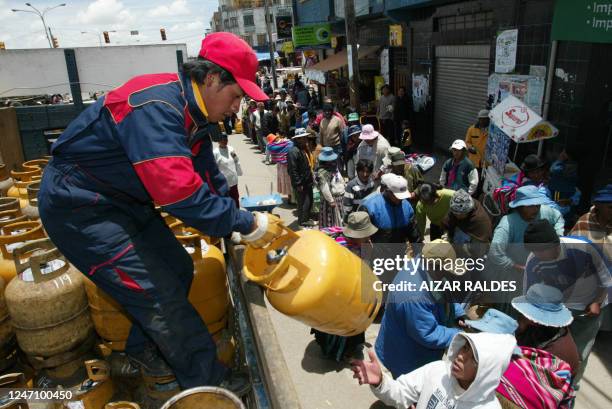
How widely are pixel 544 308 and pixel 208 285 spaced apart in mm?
2088

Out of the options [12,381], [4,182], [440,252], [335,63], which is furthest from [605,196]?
[335,63]

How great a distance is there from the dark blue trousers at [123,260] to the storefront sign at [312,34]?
19612mm

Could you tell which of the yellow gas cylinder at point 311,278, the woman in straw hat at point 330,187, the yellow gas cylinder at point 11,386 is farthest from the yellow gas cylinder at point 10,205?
the woman in straw hat at point 330,187

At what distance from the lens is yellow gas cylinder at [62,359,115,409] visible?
2.06 m

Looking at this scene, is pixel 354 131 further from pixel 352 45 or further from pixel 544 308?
pixel 544 308

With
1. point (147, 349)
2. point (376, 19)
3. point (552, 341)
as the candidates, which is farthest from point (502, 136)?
point (376, 19)

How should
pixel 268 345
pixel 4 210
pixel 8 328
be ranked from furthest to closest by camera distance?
pixel 4 210
pixel 8 328
pixel 268 345

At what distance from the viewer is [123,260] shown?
194 cm

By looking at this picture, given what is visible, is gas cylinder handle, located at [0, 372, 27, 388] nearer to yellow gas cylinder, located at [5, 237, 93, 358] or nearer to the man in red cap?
yellow gas cylinder, located at [5, 237, 93, 358]

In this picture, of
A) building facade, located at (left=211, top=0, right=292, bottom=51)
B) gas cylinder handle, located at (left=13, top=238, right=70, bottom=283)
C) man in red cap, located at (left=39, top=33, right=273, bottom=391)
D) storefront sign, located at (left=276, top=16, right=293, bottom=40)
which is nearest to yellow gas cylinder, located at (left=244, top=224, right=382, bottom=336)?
man in red cap, located at (left=39, top=33, right=273, bottom=391)

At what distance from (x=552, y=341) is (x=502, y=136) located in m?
4.42

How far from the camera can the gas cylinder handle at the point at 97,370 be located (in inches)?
83.3

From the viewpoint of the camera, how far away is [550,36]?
6.50 m

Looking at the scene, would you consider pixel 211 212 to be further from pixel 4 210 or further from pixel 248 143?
pixel 248 143
